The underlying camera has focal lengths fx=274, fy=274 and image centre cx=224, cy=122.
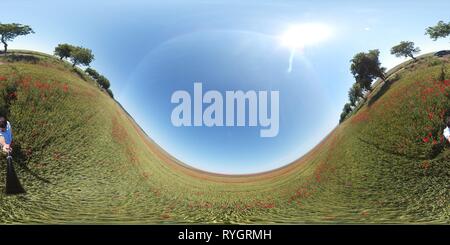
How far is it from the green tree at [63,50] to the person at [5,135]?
3.87 metres

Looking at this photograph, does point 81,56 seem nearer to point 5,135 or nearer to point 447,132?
point 5,135

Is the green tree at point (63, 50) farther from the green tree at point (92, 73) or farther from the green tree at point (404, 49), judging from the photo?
the green tree at point (404, 49)

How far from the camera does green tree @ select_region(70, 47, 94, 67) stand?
41.5ft

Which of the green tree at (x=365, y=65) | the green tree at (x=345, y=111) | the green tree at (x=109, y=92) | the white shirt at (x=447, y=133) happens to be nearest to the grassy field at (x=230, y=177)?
the white shirt at (x=447, y=133)

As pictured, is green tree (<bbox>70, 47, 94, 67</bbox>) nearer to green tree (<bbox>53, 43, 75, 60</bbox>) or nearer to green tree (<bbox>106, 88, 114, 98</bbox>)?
green tree (<bbox>53, 43, 75, 60</bbox>)

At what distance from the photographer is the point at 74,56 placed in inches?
500

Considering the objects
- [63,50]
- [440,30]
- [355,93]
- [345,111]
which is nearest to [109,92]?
[63,50]

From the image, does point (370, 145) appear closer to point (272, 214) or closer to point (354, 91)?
point (354, 91)

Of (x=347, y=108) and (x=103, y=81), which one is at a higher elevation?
(x=103, y=81)

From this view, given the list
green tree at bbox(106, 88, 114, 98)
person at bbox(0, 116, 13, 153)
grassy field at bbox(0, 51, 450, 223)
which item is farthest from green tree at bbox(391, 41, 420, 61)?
person at bbox(0, 116, 13, 153)

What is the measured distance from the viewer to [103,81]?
1313 cm

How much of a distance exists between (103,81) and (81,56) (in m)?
1.48

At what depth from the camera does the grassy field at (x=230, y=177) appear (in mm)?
12289
